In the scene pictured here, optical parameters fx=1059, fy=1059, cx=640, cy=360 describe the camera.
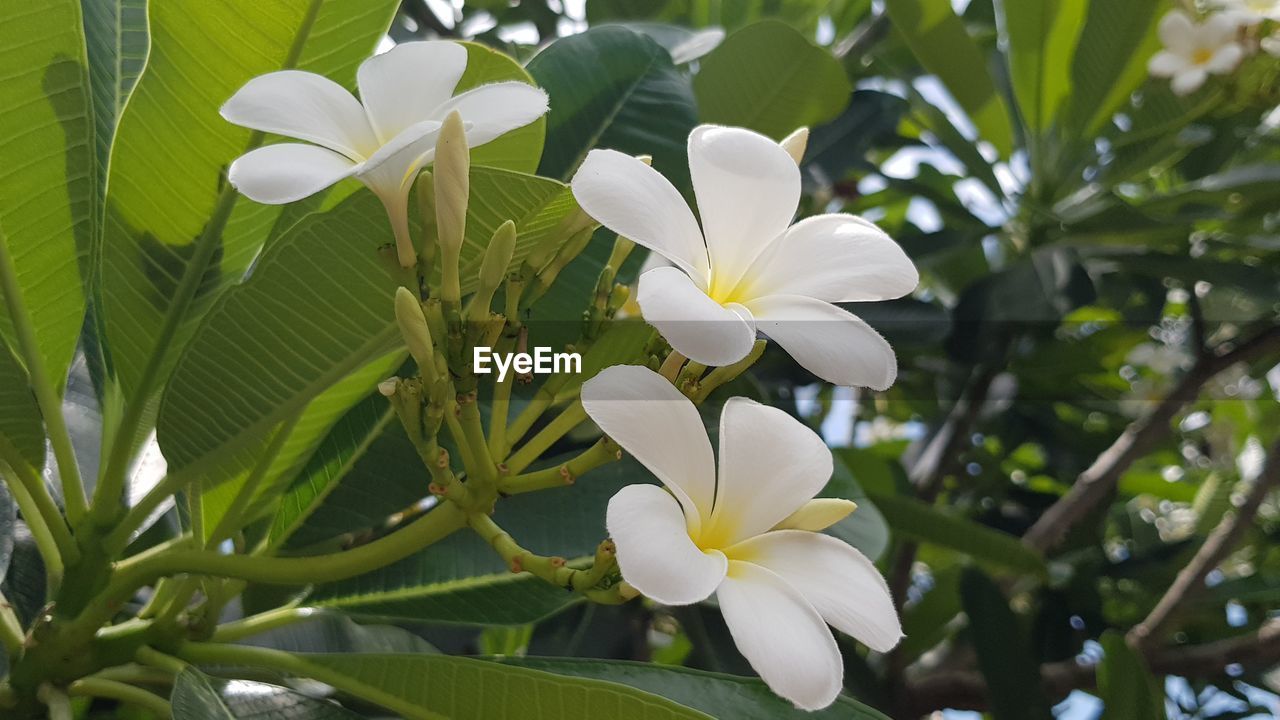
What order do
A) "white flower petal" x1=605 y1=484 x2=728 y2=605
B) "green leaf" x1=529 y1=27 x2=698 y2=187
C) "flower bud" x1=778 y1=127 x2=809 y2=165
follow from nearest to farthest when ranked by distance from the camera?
"white flower petal" x1=605 y1=484 x2=728 y2=605, "flower bud" x1=778 y1=127 x2=809 y2=165, "green leaf" x1=529 y1=27 x2=698 y2=187

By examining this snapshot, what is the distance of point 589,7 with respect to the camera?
180 centimetres

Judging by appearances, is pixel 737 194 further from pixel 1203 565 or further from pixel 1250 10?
pixel 1250 10

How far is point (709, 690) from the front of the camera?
2.26 feet

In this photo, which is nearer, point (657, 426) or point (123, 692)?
point (657, 426)

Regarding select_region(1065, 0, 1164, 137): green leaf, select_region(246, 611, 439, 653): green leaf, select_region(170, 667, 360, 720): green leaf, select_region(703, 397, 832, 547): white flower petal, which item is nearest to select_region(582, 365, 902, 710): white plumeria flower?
select_region(703, 397, 832, 547): white flower petal

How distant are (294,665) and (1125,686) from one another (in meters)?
1.00

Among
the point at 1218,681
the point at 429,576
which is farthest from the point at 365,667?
the point at 1218,681

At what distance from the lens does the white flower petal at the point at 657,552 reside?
0.45 m

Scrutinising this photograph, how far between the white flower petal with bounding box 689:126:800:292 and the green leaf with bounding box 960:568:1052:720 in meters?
1.02

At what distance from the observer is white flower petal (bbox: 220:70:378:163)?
1.83ft

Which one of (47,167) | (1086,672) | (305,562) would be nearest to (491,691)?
(305,562)

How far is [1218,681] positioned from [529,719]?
178 centimetres

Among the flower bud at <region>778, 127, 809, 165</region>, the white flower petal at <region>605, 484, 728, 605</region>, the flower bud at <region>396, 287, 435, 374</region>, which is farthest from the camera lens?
the flower bud at <region>778, 127, 809, 165</region>

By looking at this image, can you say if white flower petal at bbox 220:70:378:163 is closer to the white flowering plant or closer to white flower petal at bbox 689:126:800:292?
the white flowering plant
